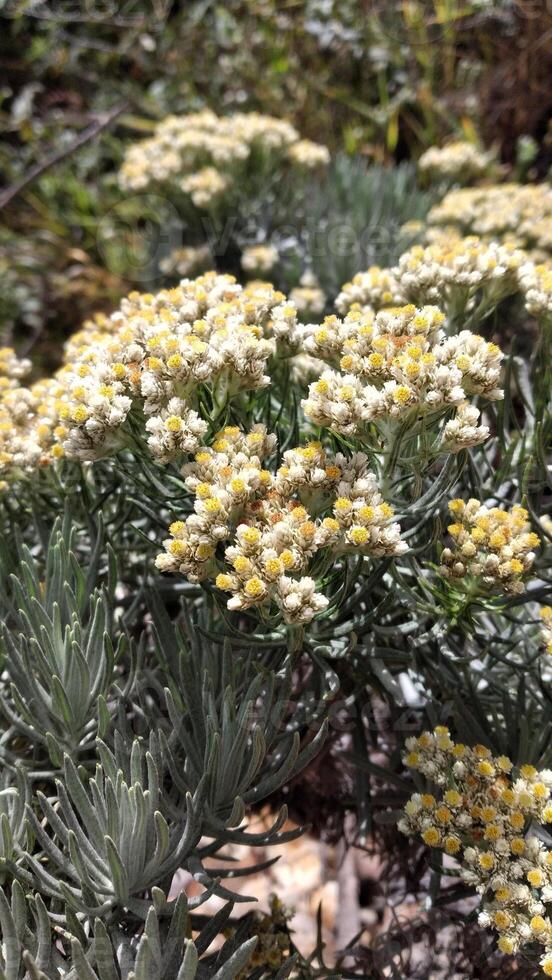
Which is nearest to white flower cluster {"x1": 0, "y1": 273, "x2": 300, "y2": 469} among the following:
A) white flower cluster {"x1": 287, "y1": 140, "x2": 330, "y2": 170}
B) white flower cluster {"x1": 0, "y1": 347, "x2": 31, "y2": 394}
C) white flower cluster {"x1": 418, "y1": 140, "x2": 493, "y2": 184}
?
white flower cluster {"x1": 0, "y1": 347, "x2": 31, "y2": 394}

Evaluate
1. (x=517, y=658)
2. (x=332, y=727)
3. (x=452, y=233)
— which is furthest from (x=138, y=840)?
(x=452, y=233)

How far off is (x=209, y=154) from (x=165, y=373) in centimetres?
161

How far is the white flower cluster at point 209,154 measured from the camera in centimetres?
224

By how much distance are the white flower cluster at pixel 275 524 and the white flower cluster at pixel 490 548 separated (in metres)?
0.14

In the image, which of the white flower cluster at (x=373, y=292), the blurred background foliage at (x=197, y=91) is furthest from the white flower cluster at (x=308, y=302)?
the blurred background foliage at (x=197, y=91)

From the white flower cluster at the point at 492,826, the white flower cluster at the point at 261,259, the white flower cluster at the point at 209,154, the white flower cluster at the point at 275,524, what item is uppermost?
the white flower cluster at the point at 209,154

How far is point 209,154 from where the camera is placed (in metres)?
2.36

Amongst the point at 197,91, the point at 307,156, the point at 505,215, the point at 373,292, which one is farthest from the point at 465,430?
the point at 197,91

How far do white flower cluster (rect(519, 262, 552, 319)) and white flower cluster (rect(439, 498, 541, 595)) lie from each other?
0.38 meters

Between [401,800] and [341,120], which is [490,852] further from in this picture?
[341,120]

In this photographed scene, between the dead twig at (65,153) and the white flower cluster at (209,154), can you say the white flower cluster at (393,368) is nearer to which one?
the white flower cluster at (209,154)

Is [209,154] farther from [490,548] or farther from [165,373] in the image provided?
[490,548]

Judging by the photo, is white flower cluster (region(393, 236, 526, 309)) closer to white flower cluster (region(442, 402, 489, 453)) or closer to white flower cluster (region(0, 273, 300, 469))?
white flower cluster (region(0, 273, 300, 469))

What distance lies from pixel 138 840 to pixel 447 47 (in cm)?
354
